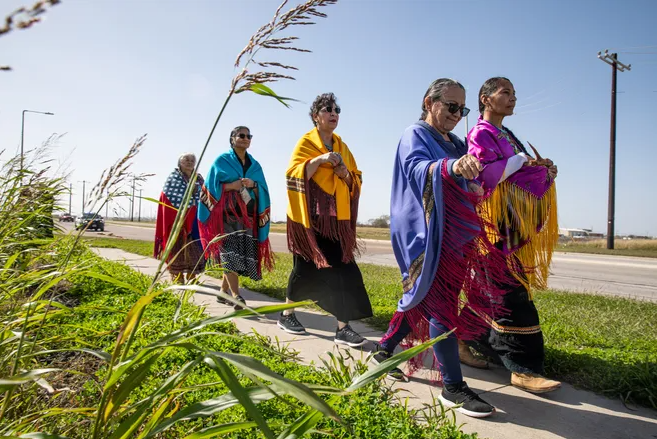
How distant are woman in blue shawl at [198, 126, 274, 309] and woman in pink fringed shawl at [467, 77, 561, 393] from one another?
2632mm

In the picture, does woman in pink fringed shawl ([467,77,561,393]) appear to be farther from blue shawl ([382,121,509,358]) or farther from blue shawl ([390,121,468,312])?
blue shawl ([390,121,468,312])

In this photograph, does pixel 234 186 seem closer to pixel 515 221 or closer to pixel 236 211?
pixel 236 211

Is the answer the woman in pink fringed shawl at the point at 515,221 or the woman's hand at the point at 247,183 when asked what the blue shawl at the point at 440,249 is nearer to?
the woman in pink fringed shawl at the point at 515,221

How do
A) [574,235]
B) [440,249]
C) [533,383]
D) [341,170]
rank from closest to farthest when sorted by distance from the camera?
[440,249] < [533,383] < [341,170] < [574,235]

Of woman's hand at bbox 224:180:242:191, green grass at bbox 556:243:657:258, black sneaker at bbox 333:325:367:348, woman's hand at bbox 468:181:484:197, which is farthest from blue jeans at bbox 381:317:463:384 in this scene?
green grass at bbox 556:243:657:258

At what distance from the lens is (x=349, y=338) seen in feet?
11.6

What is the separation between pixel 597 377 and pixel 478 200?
1334mm

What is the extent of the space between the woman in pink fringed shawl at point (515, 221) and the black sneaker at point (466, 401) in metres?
0.45

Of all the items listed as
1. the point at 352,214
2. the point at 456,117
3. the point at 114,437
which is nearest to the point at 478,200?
the point at 456,117

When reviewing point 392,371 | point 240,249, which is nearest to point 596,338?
point 392,371

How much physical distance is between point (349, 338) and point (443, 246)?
53.5 inches

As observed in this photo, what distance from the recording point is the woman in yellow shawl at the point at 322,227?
377 centimetres

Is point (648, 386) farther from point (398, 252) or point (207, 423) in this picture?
point (207, 423)

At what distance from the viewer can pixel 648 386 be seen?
252cm
